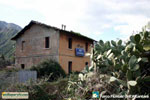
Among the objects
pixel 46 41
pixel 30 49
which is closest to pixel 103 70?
pixel 46 41

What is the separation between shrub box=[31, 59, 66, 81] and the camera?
14542 millimetres

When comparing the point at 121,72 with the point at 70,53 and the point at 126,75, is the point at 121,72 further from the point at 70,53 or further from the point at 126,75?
the point at 70,53

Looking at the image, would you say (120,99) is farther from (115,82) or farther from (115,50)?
(115,50)

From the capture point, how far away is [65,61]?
1811 centimetres

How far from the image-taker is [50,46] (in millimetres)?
18203

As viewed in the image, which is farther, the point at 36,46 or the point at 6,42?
the point at 6,42

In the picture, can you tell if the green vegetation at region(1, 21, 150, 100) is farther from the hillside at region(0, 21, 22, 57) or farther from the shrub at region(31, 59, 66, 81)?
the hillside at region(0, 21, 22, 57)

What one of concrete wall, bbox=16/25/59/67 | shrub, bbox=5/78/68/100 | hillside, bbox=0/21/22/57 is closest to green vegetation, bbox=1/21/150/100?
shrub, bbox=5/78/68/100

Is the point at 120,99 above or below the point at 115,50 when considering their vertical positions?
below

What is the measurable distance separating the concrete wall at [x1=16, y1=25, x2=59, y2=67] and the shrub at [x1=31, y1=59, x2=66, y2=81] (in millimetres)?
1412

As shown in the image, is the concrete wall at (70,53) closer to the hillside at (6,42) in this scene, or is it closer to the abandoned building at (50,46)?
the abandoned building at (50,46)

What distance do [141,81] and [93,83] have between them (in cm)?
92

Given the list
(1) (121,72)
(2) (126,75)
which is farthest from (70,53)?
(2) (126,75)

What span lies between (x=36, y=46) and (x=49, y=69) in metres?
5.82
